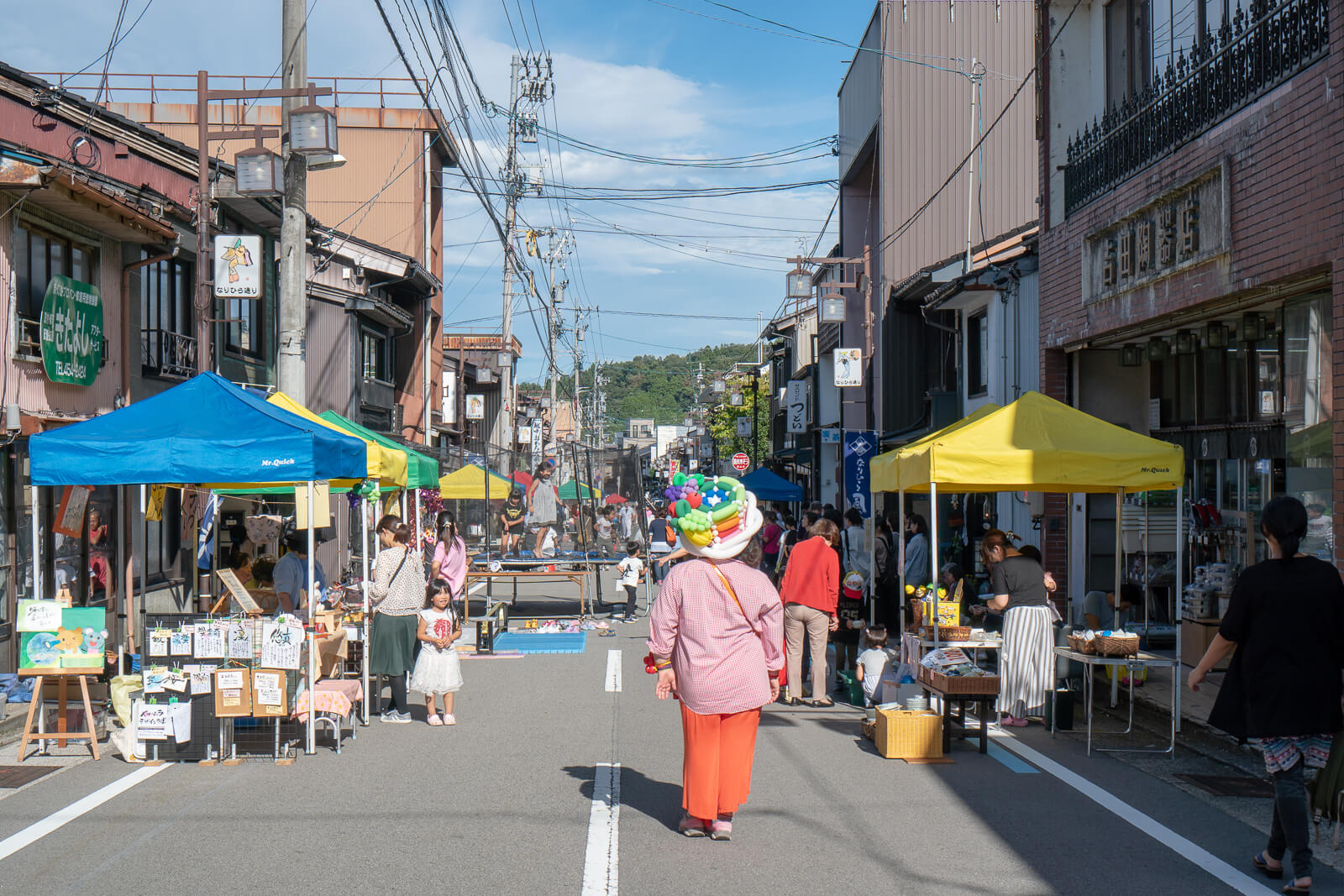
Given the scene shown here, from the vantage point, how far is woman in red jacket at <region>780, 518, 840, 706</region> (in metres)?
10.9

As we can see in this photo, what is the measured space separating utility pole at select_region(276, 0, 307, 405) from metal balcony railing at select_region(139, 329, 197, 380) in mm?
2559

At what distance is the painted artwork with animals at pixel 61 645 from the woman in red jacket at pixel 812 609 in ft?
19.6

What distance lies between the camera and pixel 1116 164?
40.9ft

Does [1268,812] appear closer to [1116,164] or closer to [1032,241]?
[1116,164]

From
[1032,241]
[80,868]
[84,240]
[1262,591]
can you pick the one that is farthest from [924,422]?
[80,868]

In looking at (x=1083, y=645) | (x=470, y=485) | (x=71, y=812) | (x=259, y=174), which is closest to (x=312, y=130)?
(x=259, y=174)

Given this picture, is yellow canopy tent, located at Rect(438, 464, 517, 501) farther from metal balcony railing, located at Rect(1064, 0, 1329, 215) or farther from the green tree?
the green tree

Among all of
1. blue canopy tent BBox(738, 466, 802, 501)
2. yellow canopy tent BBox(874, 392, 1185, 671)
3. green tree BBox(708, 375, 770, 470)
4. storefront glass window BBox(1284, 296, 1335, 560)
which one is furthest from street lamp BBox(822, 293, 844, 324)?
green tree BBox(708, 375, 770, 470)

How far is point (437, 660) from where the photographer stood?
9.80 m

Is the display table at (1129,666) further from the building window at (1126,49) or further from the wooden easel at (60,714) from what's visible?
the wooden easel at (60,714)

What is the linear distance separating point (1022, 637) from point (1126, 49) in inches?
293

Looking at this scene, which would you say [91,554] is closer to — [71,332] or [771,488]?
[71,332]

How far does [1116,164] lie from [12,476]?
12017 millimetres

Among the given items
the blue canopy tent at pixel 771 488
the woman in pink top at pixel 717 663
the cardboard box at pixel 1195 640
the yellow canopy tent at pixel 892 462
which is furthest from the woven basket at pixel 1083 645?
the blue canopy tent at pixel 771 488
